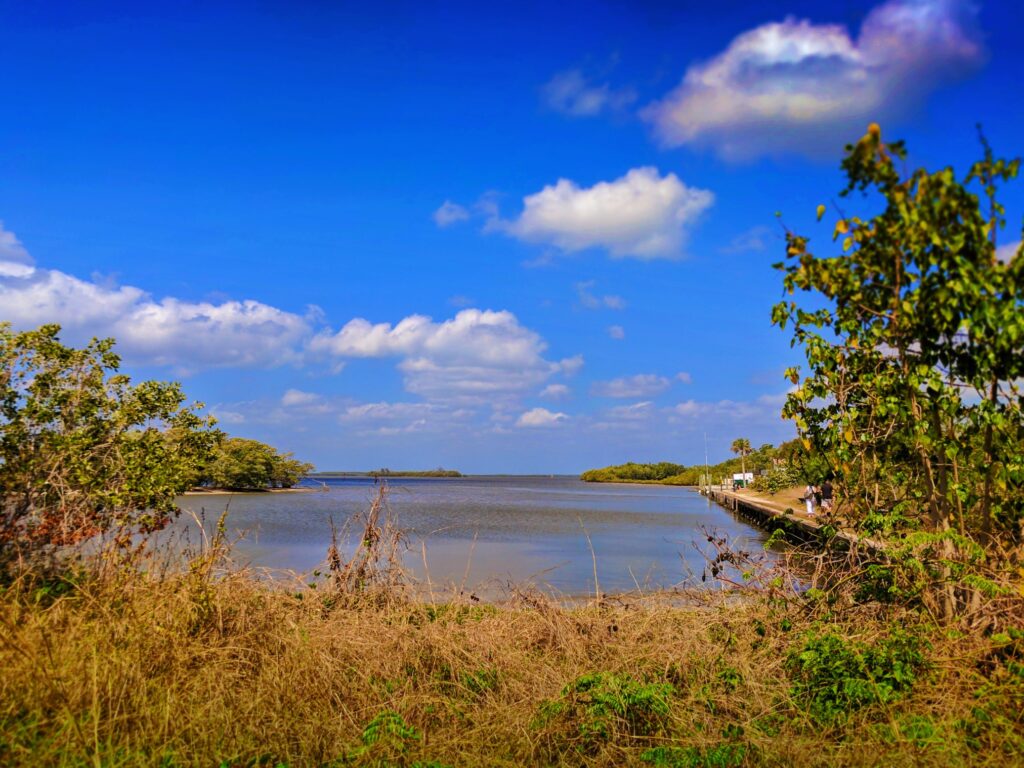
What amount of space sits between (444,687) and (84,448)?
685 cm

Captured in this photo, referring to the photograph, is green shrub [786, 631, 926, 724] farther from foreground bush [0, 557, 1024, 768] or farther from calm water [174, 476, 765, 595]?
calm water [174, 476, 765, 595]

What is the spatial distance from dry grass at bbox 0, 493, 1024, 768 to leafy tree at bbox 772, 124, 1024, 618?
106 centimetres

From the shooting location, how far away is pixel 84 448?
9797mm

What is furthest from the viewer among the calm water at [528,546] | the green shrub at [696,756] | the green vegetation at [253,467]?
the green vegetation at [253,467]

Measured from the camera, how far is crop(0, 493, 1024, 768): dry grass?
407 cm

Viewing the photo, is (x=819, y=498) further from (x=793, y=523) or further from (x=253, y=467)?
(x=253, y=467)

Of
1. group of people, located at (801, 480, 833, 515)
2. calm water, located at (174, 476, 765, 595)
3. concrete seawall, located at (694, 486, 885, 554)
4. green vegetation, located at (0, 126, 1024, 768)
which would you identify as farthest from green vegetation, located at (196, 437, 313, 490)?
green vegetation, located at (0, 126, 1024, 768)

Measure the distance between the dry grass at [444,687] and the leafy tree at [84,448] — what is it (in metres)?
1.46

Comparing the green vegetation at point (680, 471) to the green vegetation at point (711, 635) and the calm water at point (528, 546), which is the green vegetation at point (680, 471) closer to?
the calm water at point (528, 546)

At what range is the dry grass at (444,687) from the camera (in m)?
4.07

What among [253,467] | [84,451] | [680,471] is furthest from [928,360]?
[680,471]

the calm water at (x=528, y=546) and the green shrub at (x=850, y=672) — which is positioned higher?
the green shrub at (x=850, y=672)

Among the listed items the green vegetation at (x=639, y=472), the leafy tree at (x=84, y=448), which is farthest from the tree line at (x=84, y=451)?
the green vegetation at (x=639, y=472)

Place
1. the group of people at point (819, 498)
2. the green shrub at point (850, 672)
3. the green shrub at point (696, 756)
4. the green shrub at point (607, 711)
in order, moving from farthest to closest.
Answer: the group of people at point (819, 498)
the green shrub at point (850, 672)
the green shrub at point (607, 711)
the green shrub at point (696, 756)
